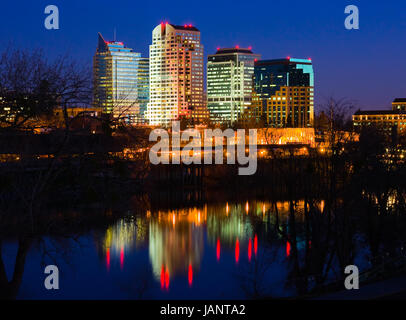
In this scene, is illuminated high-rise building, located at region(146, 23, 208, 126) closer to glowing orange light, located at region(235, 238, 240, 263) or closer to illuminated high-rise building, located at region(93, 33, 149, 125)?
illuminated high-rise building, located at region(93, 33, 149, 125)

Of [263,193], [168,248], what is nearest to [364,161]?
[168,248]

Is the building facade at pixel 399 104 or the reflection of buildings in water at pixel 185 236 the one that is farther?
the building facade at pixel 399 104

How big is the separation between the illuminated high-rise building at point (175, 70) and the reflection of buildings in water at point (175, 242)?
278 feet

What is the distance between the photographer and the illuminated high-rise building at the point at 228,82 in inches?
6161

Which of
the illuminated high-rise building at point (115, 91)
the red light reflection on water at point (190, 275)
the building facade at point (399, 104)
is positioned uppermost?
the building facade at point (399, 104)

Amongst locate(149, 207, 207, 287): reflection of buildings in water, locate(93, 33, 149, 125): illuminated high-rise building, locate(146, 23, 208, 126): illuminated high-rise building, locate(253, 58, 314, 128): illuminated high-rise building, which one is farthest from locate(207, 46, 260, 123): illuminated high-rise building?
locate(149, 207, 207, 287): reflection of buildings in water

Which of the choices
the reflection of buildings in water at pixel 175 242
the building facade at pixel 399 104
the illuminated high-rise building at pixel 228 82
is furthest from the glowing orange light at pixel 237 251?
the illuminated high-rise building at pixel 228 82

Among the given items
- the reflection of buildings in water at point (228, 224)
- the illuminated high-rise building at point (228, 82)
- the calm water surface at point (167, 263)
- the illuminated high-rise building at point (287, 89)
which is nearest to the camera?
the calm water surface at point (167, 263)

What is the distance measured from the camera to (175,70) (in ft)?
429

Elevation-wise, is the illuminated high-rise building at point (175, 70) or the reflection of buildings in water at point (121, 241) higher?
the illuminated high-rise building at point (175, 70)

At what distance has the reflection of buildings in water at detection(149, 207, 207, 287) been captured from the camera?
1967cm

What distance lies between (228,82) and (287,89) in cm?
2415

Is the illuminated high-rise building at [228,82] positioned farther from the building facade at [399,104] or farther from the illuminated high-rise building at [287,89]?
the building facade at [399,104]

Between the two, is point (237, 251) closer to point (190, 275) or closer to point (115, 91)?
point (190, 275)
